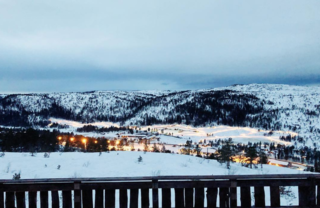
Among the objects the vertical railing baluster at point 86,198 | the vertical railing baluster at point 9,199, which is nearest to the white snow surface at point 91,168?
the vertical railing baluster at point 9,199

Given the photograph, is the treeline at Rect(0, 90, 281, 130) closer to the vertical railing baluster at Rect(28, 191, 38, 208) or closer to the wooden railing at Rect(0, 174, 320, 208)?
the wooden railing at Rect(0, 174, 320, 208)

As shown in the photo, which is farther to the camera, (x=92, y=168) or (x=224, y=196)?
(x=92, y=168)

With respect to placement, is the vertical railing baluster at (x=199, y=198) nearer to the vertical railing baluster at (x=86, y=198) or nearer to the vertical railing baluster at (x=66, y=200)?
the vertical railing baluster at (x=86, y=198)

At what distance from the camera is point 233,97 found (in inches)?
7530

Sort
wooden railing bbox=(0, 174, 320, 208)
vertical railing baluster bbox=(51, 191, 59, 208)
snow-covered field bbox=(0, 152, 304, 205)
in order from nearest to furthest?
wooden railing bbox=(0, 174, 320, 208) → vertical railing baluster bbox=(51, 191, 59, 208) → snow-covered field bbox=(0, 152, 304, 205)

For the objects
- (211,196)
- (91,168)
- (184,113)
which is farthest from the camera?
(184,113)

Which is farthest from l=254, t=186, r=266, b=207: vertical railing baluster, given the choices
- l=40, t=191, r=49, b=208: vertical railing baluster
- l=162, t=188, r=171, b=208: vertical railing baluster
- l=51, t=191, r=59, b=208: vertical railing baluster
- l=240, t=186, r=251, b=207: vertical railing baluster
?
l=40, t=191, r=49, b=208: vertical railing baluster

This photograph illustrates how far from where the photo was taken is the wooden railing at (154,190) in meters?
4.55

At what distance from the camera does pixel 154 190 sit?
181 inches

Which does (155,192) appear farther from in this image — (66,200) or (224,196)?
(66,200)

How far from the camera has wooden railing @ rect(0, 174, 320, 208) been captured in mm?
4555

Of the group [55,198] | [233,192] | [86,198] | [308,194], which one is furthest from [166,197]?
[308,194]

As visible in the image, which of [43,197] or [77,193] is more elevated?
[77,193]

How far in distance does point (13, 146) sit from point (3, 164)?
95.3 ft
